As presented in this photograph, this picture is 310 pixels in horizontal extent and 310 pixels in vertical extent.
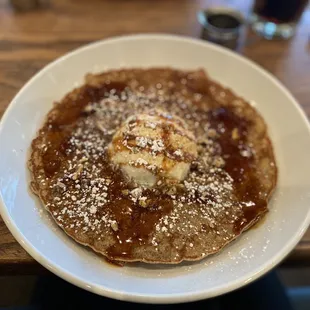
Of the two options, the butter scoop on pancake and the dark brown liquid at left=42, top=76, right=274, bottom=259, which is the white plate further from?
the butter scoop on pancake

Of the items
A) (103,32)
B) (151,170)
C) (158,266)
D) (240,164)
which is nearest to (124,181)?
(151,170)

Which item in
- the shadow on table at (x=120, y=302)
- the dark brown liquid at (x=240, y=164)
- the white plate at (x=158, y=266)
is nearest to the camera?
the white plate at (x=158, y=266)

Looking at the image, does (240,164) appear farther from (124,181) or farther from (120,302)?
(120,302)

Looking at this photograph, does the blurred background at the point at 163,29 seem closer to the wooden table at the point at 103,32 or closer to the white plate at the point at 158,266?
the wooden table at the point at 103,32

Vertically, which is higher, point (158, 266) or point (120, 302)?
point (158, 266)

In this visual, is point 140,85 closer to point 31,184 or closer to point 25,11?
point 31,184

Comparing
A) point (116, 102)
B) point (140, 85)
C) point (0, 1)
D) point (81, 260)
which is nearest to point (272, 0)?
point (140, 85)

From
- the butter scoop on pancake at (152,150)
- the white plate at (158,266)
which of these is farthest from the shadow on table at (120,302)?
the butter scoop on pancake at (152,150)
